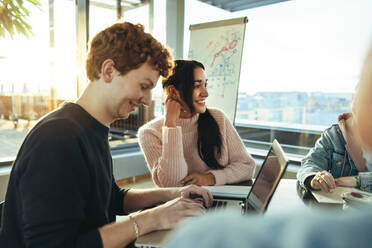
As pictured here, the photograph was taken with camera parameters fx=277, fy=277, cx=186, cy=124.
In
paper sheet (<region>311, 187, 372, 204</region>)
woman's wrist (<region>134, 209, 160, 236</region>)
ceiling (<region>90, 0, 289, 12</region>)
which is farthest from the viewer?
ceiling (<region>90, 0, 289, 12</region>)

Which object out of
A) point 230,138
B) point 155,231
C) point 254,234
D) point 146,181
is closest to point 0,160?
point 146,181

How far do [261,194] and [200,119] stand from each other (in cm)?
102

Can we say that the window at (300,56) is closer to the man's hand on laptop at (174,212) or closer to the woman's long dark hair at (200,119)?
the woman's long dark hair at (200,119)

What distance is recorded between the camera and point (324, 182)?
4.21ft

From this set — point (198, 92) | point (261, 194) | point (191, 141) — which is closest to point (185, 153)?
point (191, 141)

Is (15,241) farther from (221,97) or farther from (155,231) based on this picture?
(221,97)

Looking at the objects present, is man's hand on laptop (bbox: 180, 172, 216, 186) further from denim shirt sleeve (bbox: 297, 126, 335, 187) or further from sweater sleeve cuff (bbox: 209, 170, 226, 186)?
denim shirt sleeve (bbox: 297, 126, 335, 187)

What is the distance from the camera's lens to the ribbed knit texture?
63.2 inches

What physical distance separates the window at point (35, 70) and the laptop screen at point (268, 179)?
8.17ft

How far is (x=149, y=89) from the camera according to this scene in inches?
44.7

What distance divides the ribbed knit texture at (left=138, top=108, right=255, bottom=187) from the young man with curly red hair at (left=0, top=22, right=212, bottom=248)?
1.30 feet

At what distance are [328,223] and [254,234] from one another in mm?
47

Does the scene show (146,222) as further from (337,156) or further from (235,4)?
(235,4)

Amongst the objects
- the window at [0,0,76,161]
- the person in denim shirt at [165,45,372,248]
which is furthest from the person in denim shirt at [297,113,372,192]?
the window at [0,0,76,161]
